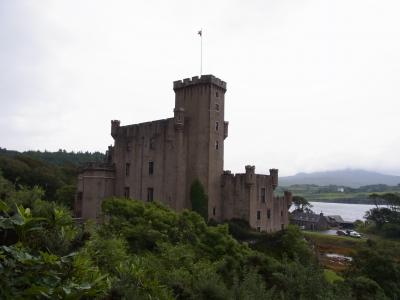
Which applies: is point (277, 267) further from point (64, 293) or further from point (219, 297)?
point (64, 293)

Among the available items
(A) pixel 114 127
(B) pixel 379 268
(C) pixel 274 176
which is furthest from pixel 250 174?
(A) pixel 114 127

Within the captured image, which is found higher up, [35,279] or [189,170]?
[189,170]

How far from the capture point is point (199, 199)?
42.7 m

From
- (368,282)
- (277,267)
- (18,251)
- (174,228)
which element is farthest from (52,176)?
(18,251)

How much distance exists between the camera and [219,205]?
45.0 m

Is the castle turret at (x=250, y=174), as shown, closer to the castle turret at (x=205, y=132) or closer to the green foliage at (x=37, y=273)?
the castle turret at (x=205, y=132)

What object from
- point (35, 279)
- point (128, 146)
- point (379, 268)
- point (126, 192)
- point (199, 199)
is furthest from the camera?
point (128, 146)

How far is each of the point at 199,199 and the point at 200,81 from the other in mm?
13772

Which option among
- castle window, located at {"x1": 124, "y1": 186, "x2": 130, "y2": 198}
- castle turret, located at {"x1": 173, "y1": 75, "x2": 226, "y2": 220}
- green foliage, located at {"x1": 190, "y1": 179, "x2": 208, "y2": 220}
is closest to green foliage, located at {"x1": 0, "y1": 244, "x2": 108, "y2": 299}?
green foliage, located at {"x1": 190, "y1": 179, "x2": 208, "y2": 220}

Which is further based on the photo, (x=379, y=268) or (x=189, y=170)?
(x=189, y=170)

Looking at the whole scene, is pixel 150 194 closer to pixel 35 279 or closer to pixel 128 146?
pixel 128 146

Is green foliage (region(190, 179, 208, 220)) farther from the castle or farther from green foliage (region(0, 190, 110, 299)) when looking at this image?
green foliage (region(0, 190, 110, 299))

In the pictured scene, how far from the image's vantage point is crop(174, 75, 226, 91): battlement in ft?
145

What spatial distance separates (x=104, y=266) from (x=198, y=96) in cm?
3387
